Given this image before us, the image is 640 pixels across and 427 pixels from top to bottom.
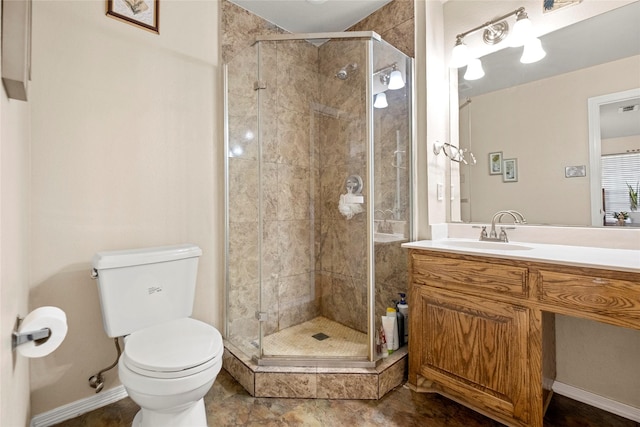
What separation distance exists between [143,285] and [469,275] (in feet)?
5.37

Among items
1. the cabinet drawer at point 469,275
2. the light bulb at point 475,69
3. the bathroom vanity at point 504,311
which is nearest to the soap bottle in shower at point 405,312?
the bathroom vanity at point 504,311

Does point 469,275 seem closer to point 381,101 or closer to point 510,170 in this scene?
point 510,170

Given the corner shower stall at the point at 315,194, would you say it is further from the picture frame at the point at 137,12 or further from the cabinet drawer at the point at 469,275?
the picture frame at the point at 137,12

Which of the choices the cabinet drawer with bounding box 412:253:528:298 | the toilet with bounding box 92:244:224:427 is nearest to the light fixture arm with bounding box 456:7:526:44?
the cabinet drawer with bounding box 412:253:528:298

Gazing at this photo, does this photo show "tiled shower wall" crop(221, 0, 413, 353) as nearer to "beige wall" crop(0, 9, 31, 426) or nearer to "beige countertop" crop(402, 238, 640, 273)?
"beige countertop" crop(402, 238, 640, 273)

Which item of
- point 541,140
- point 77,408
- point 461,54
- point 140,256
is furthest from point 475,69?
point 77,408

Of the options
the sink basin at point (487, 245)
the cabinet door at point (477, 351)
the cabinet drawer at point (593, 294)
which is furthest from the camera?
the sink basin at point (487, 245)

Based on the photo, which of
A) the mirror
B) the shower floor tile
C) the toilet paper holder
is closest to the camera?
the toilet paper holder

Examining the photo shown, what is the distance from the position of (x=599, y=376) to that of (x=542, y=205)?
36.2 inches

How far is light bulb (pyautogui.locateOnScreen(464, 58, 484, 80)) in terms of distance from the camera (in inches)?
78.0

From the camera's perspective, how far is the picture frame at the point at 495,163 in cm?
195

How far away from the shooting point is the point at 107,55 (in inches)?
64.7

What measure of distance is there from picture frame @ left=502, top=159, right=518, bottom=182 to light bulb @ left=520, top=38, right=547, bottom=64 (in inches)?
23.4

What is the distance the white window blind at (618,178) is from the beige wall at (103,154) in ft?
7.51
